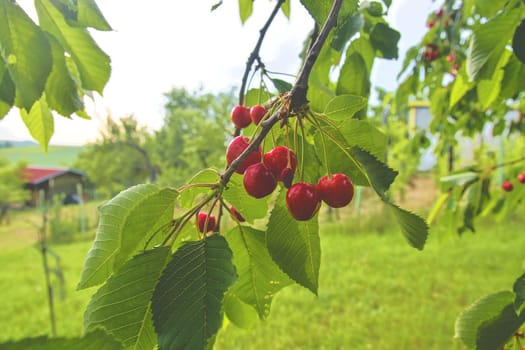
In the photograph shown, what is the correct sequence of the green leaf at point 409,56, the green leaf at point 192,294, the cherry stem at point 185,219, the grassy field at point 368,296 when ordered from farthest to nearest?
the grassy field at point 368,296
the green leaf at point 409,56
the cherry stem at point 185,219
the green leaf at point 192,294

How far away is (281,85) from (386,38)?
33cm

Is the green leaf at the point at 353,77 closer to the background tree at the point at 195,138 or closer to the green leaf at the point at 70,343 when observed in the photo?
the green leaf at the point at 70,343

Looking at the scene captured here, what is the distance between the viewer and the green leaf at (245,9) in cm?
95

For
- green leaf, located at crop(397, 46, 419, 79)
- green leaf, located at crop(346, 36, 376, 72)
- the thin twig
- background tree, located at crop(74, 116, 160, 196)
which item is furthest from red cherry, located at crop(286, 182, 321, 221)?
background tree, located at crop(74, 116, 160, 196)

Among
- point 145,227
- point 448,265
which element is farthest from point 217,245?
point 448,265

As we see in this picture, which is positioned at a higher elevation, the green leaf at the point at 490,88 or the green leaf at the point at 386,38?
the green leaf at the point at 386,38

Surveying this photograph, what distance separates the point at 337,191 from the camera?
514mm

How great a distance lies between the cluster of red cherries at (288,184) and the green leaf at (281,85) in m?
0.20

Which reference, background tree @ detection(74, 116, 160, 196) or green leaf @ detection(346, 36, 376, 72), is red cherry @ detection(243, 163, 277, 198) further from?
background tree @ detection(74, 116, 160, 196)

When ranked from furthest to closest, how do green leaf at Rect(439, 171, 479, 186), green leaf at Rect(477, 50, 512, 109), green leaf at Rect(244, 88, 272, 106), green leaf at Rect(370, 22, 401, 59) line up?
green leaf at Rect(439, 171, 479, 186) < green leaf at Rect(477, 50, 512, 109) < green leaf at Rect(370, 22, 401, 59) < green leaf at Rect(244, 88, 272, 106)

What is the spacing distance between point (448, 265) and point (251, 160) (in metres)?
4.85

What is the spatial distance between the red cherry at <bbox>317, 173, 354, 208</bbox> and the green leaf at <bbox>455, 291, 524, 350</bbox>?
331 millimetres

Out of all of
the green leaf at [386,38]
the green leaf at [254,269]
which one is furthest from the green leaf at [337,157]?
the green leaf at [386,38]

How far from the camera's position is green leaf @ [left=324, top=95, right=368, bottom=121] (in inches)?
23.8
